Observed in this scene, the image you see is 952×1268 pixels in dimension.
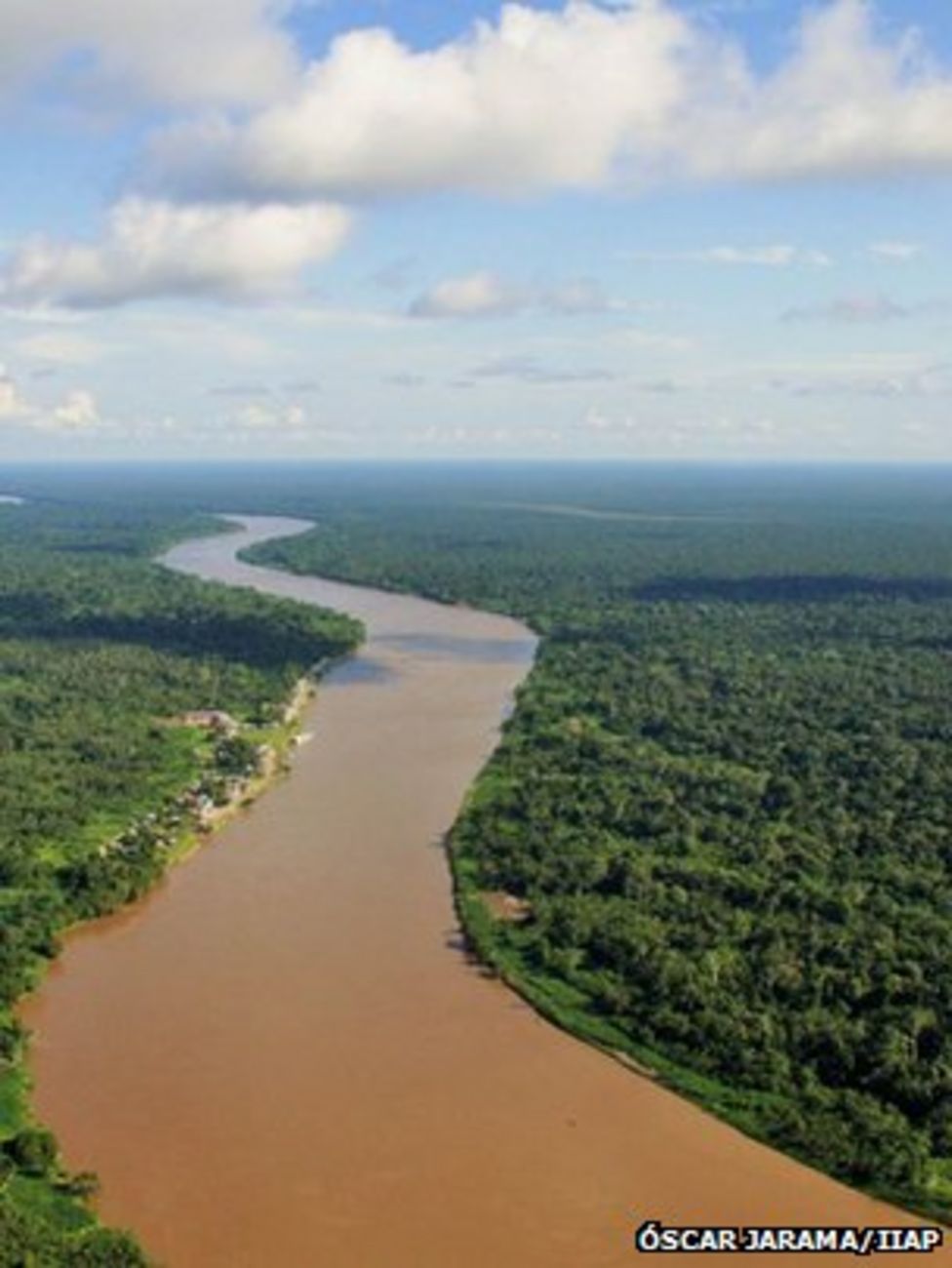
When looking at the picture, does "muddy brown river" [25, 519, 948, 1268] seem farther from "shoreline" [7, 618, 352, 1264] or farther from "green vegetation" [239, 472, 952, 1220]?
"green vegetation" [239, 472, 952, 1220]

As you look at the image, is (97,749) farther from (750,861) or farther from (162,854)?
(750,861)

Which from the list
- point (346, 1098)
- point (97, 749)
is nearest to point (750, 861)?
point (346, 1098)

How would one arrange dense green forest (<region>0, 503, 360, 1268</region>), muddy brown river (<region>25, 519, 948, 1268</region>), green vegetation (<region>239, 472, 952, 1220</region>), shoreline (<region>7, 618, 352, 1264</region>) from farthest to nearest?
green vegetation (<region>239, 472, 952, 1220</region>)
dense green forest (<region>0, 503, 360, 1268</region>)
shoreline (<region>7, 618, 352, 1264</region>)
muddy brown river (<region>25, 519, 948, 1268</region>)

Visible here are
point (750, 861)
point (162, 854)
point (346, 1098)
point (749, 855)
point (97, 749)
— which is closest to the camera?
point (346, 1098)

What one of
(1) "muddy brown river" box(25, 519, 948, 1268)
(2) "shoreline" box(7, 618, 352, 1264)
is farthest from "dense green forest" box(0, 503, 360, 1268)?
(1) "muddy brown river" box(25, 519, 948, 1268)

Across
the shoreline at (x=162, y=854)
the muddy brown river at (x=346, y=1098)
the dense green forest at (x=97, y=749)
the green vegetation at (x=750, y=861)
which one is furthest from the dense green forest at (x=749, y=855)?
the dense green forest at (x=97, y=749)

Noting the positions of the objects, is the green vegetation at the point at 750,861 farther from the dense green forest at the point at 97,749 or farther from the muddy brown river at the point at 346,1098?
the dense green forest at the point at 97,749
